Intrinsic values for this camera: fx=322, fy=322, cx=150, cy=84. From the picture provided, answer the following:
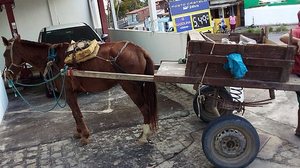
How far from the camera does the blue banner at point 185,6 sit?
9203 millimetres

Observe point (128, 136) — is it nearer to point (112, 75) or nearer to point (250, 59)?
point (112, 75)

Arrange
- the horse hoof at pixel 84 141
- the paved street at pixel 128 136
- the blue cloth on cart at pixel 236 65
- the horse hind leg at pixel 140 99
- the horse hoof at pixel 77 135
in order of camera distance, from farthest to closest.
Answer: the horse hoof at pixel 77 135 → the horse hoof at pixel 84 141 → the horse hind leg at pixel 140 99 → the paved street at pixel 128 136 → the blue cloth on cart at pixel 236 65

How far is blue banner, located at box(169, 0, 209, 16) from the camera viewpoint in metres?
9.20

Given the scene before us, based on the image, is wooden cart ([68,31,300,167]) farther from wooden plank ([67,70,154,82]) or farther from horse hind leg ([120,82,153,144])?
horse hind leg ([120,82,153,144])

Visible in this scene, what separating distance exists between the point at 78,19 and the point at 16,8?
2432 mm

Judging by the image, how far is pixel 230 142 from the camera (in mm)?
4066

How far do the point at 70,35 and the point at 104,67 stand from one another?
14.4 ft

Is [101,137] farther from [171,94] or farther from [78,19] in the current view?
[78,19]

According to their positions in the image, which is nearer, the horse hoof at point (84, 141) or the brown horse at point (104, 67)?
the brown horse at point (104, 67)

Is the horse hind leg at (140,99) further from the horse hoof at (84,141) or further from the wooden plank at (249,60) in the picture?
the wooden plank at (249,60)

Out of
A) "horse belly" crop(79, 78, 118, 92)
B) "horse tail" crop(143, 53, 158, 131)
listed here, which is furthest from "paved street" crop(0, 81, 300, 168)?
"horse belly" crop(79, 78, 118, 92)

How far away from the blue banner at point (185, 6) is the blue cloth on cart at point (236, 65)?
5773 mm

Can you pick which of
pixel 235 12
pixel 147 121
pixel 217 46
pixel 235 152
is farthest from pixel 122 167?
pixel 235 12

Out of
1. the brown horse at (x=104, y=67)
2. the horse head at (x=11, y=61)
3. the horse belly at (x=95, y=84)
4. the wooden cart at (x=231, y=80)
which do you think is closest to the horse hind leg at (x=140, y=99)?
the brown horse at (x=104, y=67)
